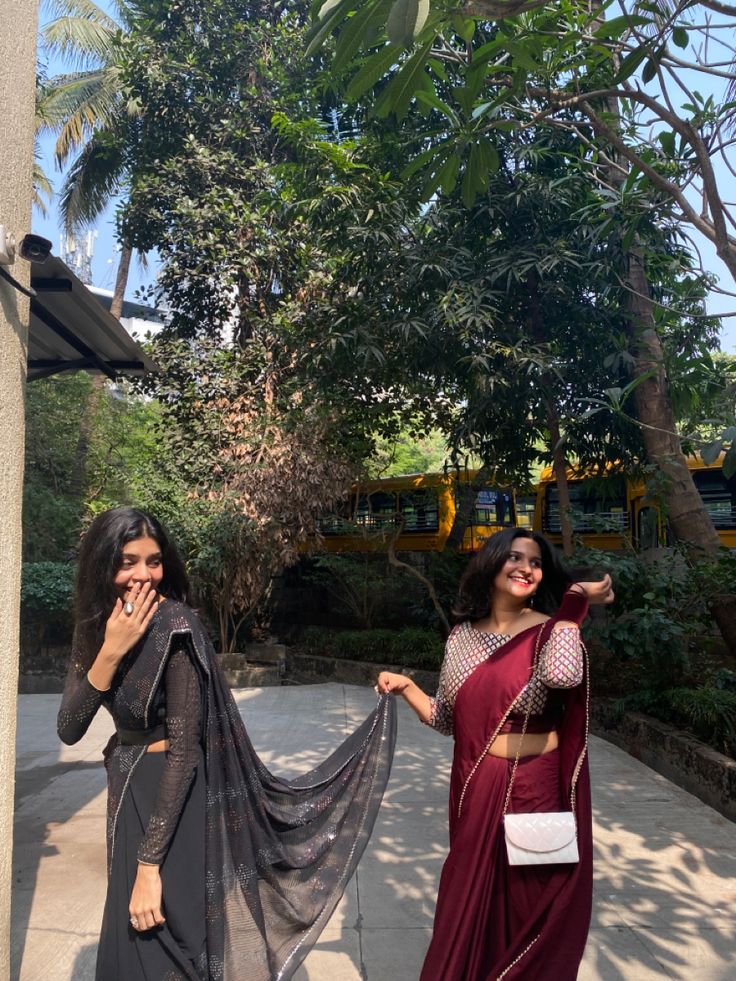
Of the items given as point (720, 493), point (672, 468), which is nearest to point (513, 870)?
point (672, 468)

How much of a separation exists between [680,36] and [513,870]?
11.6 feet

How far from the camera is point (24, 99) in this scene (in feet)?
8.81

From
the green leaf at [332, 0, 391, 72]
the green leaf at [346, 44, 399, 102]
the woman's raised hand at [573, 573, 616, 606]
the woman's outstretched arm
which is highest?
the green leaf at [346, 44, 399, 102]

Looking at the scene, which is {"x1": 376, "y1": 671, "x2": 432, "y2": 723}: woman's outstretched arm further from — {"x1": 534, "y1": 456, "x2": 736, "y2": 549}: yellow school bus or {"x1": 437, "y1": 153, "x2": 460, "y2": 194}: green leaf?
{"x1": 534, "y1": 456, "x2": 736, "y2": 549}: yellow school bus

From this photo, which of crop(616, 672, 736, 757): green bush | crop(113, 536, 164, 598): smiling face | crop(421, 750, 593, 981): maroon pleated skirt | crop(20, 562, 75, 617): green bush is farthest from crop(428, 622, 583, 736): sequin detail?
crop(20, 562, 75, 617): green bush

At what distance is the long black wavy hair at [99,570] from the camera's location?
228 centimetres

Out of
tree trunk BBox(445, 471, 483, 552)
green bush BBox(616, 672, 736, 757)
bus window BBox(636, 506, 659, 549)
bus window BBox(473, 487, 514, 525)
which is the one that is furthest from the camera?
bus window BBox(473, 487, 514, 525)

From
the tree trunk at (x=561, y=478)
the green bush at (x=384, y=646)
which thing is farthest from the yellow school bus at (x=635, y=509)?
the green bush at (x=384, y=646)

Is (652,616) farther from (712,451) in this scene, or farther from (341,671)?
(341,671)

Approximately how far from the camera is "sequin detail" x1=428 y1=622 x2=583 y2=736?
7.47 feet

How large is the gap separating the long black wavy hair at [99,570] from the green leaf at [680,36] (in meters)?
3.22

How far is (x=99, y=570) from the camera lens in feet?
7.52

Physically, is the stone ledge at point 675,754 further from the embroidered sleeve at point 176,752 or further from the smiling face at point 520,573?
the embroidered sleeve at point 176,752

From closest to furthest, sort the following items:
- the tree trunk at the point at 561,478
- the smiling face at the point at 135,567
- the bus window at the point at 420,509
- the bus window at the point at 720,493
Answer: the smiling face at the point at 135,567 < the tree trunk at the point at 561,478 < the bus window at the point at 720,493 < the bus window at the point at 420,509
